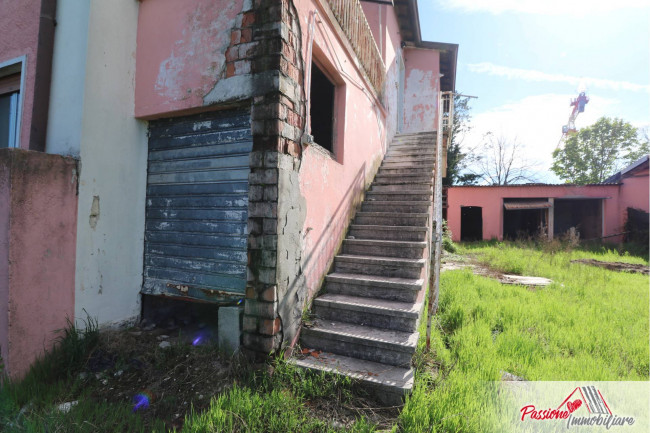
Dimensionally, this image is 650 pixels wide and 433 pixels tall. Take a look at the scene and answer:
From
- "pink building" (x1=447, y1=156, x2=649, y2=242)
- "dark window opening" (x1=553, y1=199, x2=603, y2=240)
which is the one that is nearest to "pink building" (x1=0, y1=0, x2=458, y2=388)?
"pink building" (x1=447, y1=156, x2=649, y2=242)

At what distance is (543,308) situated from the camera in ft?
14.8

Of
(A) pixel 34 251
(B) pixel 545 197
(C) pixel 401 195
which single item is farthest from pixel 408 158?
(B) pixel 545 197

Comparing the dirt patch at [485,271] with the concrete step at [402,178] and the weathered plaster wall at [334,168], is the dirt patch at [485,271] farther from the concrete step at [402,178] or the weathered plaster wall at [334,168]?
the weathered plaster wall at [334,168]

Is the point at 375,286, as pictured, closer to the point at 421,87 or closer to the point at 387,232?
the point at 387,232

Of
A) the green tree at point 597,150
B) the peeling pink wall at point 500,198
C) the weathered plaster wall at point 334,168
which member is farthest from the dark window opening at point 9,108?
the green tree at point 597,150

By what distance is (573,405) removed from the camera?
2.46 metres

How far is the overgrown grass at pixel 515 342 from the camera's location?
2.30 metres

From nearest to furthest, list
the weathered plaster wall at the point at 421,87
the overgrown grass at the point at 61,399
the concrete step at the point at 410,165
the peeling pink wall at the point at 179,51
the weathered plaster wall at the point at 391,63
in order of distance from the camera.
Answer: the overgrown grass at the point at 61,399 → the peeling pink wall at the point at 179,51 → the concrete step at the point at 410,165 → the weathered plaster wall at the point at 391,63 → the weathered plaster wall at the point at 421,87

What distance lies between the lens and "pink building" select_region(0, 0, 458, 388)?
8.90 ft

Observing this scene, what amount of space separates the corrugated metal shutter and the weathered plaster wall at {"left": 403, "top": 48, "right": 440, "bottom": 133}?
8908mm

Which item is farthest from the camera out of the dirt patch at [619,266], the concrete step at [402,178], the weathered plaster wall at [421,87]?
the weathered plaster wall at [421,87]

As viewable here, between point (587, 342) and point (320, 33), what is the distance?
4.64 m

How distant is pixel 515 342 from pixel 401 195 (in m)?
2.74
